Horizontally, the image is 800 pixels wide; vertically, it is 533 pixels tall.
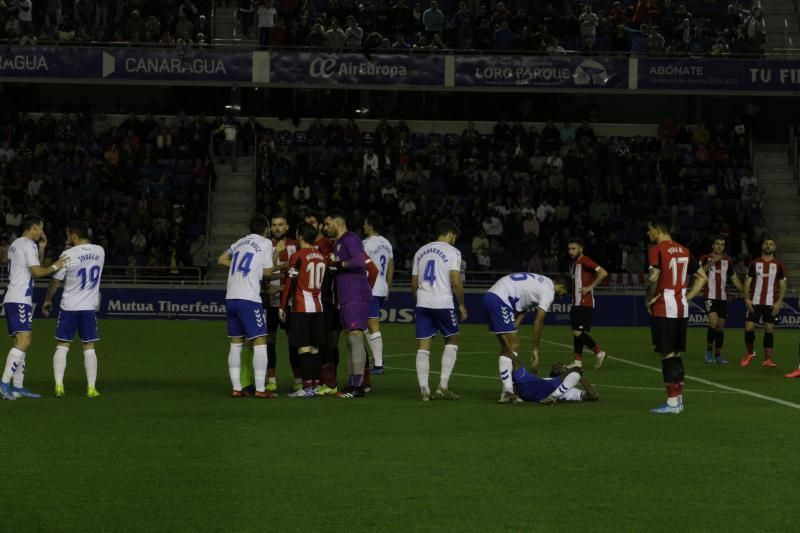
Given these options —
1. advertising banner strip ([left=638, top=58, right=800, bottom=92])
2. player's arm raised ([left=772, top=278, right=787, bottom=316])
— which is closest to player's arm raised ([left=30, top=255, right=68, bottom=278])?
player's arm raised ([left=772, top=278, right=787, bottom=316])

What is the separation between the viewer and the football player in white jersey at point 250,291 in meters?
15.9

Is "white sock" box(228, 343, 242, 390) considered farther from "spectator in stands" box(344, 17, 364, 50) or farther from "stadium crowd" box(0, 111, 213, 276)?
"spectator in stands" box(344, 17, 364, 50)

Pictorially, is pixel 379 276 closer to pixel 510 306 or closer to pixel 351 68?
pixel 510 306

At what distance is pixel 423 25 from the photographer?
44.5 meters

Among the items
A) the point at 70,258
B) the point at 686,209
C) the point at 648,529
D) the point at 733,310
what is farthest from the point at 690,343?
the point at 648,529

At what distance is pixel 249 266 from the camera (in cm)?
1590

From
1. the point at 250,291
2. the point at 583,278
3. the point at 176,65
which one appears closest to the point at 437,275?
the point at 250,291

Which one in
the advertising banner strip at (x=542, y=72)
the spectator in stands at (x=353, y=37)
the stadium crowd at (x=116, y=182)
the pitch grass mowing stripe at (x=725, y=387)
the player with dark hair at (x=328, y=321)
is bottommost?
the pitch grass mowing stripe at (x=725, y=387)

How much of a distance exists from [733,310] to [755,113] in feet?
36.1

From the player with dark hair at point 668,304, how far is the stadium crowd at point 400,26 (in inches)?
1126

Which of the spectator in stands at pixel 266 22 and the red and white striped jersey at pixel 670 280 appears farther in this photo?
the spectator in stands at pixel 266 22

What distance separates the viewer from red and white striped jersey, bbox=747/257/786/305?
23.5m

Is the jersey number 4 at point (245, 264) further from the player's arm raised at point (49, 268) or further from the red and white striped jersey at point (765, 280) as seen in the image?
the red and white striped jersey at point (765, 280)

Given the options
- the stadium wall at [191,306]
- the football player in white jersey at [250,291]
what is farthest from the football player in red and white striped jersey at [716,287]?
the stadium wall at [191,306]
